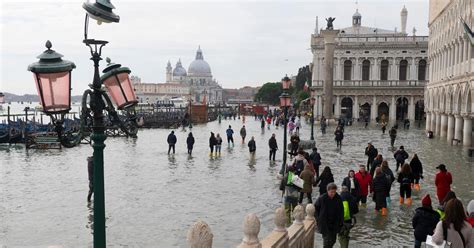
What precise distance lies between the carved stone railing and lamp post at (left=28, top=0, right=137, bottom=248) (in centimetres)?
125

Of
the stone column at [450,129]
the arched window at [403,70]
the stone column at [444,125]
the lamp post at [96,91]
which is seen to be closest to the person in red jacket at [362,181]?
the lamp post at [96,91]

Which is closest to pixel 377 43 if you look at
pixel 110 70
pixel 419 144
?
pixel 419 144

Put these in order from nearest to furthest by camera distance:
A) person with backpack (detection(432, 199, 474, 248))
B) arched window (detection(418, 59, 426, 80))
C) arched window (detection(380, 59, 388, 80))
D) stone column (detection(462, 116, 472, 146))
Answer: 1. person with backpack (detection(432, 199, 474, 248))
2. stone column (detection(462, 116, 472, 146))
3. arched window (detection(418, 59, 426, 80))
4. arched window (detection(380, 59, 388, 80))

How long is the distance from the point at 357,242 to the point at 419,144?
68.9 ft

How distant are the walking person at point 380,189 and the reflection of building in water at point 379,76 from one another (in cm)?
4899

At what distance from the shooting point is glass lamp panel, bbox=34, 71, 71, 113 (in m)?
4.42

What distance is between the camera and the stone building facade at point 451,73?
2533 centimetres

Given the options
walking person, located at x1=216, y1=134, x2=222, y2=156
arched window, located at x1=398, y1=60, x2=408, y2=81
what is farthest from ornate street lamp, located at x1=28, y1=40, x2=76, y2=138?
arched window, located at x1=398, y1=60, x2=408, y2=81

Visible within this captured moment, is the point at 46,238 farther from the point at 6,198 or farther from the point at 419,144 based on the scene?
the point at 419,144

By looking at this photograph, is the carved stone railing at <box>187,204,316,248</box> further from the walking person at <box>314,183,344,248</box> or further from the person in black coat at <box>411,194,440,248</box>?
the person in black coat at <box>411,194,440,248</box>

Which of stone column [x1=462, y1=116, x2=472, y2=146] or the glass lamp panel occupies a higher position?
the glass lamp panel

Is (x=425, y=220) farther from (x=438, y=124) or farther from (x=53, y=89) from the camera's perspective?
(x=438, y=124)

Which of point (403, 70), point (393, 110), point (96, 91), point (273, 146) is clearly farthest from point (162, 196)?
point (403, 70)

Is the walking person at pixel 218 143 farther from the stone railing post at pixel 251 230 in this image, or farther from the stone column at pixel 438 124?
the stone column at pixel 438 124
